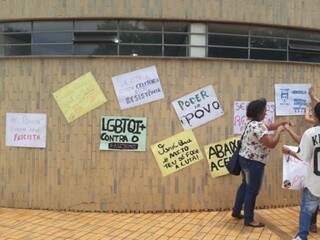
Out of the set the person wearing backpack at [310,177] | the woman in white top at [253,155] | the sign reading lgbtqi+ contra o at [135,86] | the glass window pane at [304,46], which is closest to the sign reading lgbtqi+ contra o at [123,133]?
the sign reading lgbtqi+ contra o at [135,86]

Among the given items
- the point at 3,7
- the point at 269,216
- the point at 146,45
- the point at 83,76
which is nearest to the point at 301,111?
the point at 269,216

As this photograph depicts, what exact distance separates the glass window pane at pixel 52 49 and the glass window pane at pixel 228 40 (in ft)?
7.13

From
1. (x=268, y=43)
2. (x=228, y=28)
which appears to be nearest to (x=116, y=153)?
(x=228, y=28)

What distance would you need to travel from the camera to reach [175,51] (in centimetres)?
838

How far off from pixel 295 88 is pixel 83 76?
3258 millimetres

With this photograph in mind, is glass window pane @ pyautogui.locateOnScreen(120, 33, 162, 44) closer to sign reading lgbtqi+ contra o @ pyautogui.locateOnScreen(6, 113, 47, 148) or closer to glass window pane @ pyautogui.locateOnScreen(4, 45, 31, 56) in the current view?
glass window pane @ pyautogui.locateOnScreen(4, 45, 31, 56)

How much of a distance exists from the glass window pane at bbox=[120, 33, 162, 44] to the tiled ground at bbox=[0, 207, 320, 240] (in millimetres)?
2571

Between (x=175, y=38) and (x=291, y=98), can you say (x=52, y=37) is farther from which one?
(x=291, y=98)

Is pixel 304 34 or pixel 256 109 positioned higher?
pixel 304 34

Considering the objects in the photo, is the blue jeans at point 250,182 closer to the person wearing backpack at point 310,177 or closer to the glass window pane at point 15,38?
the person wearing backpack at point 310,177

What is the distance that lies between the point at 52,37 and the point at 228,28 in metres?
2.69

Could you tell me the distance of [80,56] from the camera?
824cm

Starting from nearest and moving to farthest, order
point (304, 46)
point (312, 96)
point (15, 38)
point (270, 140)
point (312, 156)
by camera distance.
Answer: point (312, 156)
point (270, 140)
point (312, 96)
point (15, 38)
point (304, 46)

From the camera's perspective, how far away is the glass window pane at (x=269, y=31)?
8609 mm
